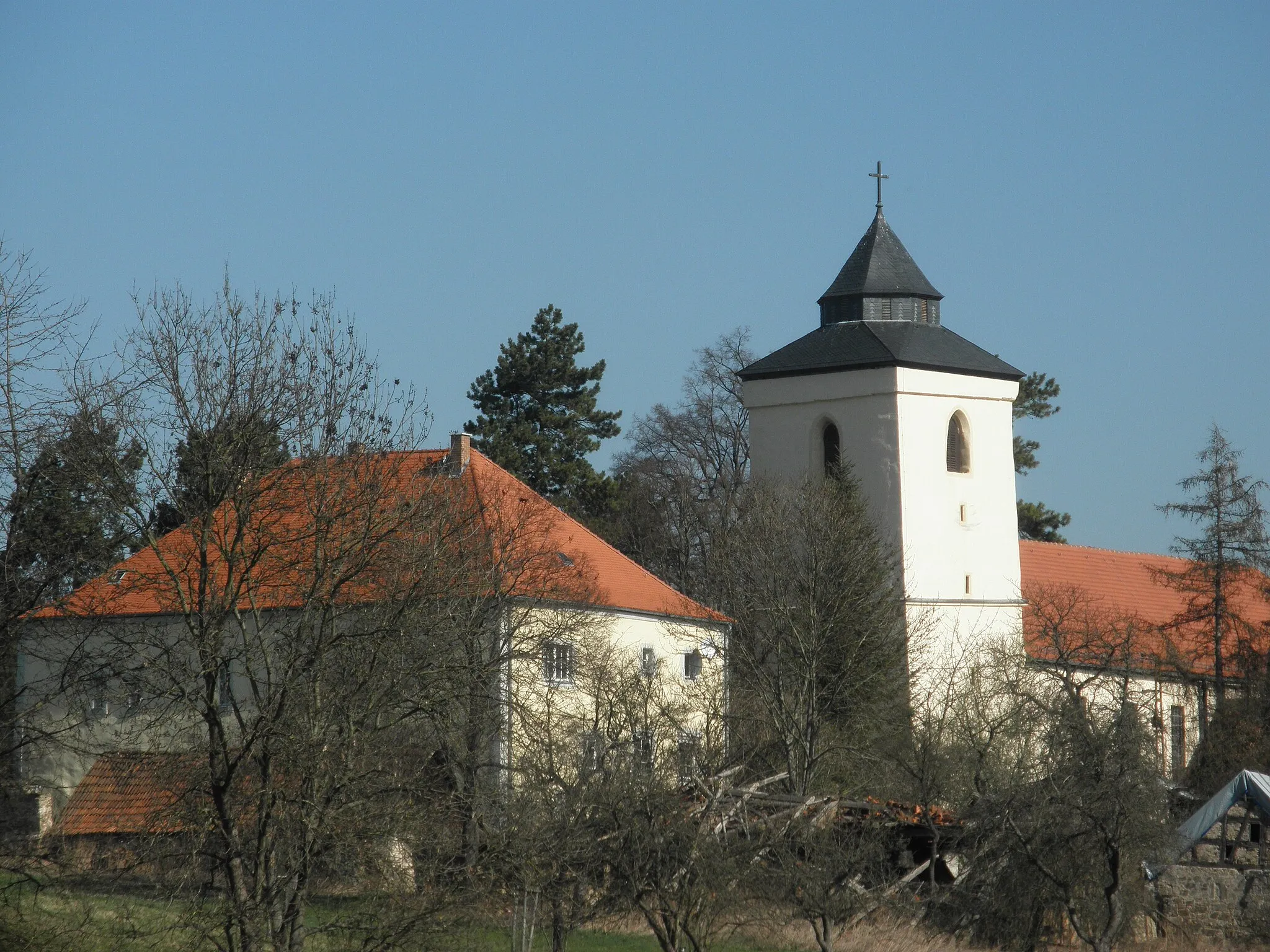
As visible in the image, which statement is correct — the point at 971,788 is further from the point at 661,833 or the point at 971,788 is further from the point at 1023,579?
the point at 1023,579

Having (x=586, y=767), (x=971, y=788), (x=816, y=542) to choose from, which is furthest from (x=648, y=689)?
(x=816, y=542)

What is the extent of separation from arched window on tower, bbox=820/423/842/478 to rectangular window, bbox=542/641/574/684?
11.0 meters

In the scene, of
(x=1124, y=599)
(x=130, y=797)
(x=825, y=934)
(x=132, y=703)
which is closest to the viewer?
(x=132, y=703)

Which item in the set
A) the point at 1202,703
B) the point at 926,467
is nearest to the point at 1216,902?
the point at 1202,703

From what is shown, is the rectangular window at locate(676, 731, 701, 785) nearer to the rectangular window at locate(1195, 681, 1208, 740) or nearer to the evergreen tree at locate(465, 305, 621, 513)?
the rectangular window at locate(1195, 681, 1208, 740)

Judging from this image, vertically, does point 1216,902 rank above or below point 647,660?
below

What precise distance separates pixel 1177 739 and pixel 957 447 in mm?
10181

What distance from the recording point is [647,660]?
3556 cm

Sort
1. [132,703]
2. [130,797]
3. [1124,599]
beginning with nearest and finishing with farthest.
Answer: [132,703]
[130,797]
[1124,599]

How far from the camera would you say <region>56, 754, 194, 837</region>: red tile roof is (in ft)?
54.4

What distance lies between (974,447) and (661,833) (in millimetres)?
22561

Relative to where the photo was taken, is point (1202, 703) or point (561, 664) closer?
point (561, 664)

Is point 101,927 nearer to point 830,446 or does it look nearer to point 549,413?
point 830,446

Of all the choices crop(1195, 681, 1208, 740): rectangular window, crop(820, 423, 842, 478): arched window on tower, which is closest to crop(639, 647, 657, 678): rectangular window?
crop(820, 423, 842, 478): arched window on tower
